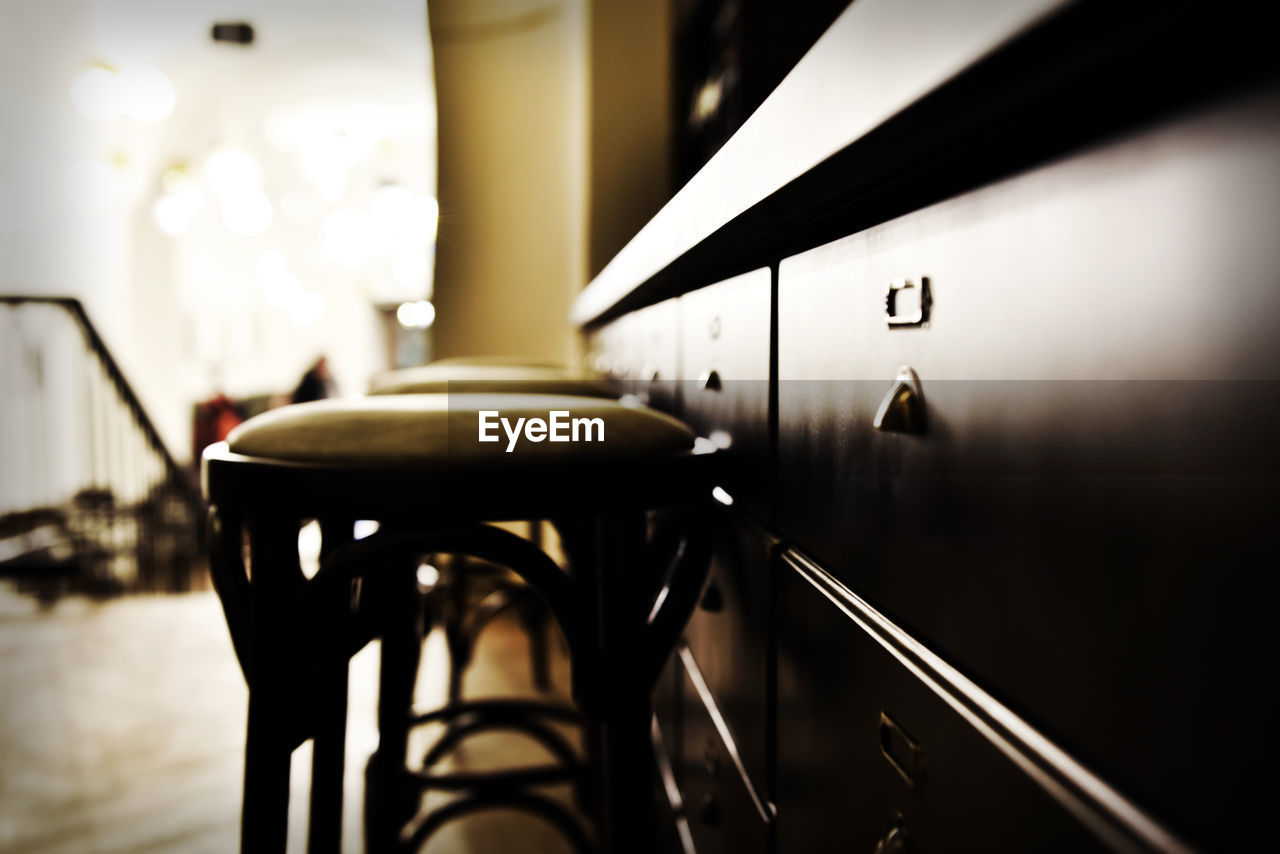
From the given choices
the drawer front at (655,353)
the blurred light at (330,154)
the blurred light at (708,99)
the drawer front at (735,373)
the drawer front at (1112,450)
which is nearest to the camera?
the drawer front at (1112,450)

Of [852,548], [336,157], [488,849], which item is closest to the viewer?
[852,548]

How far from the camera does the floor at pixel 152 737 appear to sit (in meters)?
1.49

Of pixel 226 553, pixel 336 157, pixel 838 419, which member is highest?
pixel 336 157

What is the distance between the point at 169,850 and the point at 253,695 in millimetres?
1225

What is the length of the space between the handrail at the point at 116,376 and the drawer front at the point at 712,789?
406 cm

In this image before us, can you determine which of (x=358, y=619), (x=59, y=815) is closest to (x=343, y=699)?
(x=358, y=619)

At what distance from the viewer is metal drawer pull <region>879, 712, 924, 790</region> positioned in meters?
0.39

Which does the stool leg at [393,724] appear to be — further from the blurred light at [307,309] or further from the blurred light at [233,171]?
the blurred light at [307,309]

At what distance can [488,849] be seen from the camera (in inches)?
56.0

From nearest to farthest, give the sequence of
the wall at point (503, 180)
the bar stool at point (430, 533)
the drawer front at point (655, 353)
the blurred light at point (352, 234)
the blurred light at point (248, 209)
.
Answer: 1. the bar stool at point (430, 533)
2. the drawer front at point (655, 353)
3. the wall at point (503, 180)
4. the blurred light at point (248, 209)
5. the blurred light at point (352, 234)

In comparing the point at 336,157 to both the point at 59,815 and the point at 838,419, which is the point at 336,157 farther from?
the point at 838,419

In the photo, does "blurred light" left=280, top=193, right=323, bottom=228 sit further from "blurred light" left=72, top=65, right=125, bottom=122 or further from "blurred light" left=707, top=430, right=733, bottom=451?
"blurred light" left=707, top=430, right=733, bottom=451

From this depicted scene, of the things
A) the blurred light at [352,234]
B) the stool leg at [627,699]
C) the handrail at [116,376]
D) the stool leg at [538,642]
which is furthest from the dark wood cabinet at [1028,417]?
the blurred light at [352,234]

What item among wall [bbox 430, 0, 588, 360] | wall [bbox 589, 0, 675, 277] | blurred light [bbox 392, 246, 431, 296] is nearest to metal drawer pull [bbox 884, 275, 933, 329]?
wall [bbox 589, 0, 675, 277]
